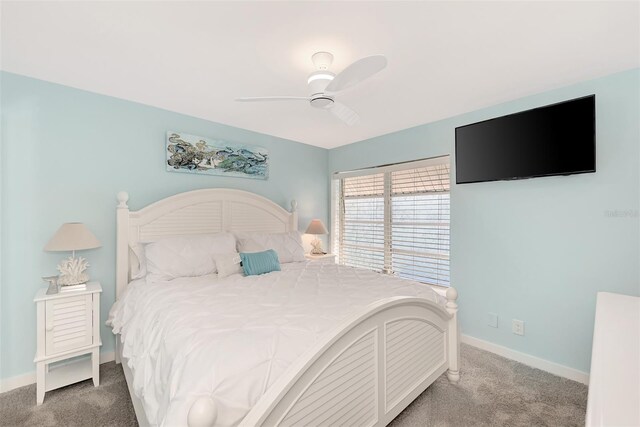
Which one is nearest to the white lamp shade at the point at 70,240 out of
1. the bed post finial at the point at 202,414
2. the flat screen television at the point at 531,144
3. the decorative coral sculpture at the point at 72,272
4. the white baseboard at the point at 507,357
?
the decorative coral sculpture at the point at 72,272

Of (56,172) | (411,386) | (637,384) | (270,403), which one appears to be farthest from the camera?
(56,172)

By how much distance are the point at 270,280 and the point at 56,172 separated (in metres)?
1.95

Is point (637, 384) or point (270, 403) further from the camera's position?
point (270, 403)

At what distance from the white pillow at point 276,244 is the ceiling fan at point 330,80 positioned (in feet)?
5.03

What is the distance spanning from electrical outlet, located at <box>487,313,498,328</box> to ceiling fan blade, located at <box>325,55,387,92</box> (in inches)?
102

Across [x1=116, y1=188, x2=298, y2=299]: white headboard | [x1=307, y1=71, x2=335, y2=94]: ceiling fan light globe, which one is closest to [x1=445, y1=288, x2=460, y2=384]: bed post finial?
[x1=307, y1=71, x2=335, y2=94]: ceiling fan light globe

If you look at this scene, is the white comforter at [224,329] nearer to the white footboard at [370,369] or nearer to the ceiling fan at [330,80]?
the white footboard at [370,369]

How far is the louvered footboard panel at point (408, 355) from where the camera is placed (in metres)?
1.70

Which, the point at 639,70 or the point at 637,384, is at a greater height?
the point at 639,70

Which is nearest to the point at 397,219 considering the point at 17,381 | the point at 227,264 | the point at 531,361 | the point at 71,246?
the point at 531,361

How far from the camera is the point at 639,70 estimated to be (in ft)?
6.97

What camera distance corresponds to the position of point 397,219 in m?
3.84

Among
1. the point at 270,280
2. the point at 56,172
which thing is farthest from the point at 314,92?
the point at 56,172

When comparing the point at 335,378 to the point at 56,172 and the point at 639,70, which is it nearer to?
the point at 56,172
